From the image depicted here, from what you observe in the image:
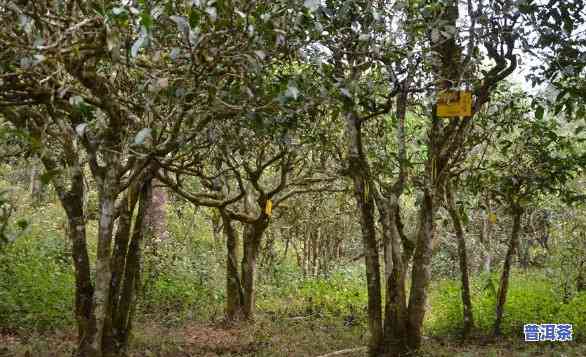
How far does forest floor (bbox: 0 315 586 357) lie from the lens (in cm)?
734

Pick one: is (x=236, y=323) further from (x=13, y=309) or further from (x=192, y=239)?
(x=192, y=239)

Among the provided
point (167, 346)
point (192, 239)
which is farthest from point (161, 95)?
point (192, 239)

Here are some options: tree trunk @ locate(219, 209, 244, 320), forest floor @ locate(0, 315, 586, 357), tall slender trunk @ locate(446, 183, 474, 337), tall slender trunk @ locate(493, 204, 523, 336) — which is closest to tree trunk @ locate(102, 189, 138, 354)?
forest floor @ locate(0, 315, 586, 357)

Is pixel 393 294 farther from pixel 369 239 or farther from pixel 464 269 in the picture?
pixel 464 269

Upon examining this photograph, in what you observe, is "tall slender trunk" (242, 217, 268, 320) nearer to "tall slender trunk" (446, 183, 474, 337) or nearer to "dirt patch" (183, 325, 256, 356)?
"dirt patch" (183, 325, 256, 356)

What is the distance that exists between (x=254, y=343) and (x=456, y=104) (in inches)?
191

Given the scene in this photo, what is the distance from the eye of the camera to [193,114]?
5.07m

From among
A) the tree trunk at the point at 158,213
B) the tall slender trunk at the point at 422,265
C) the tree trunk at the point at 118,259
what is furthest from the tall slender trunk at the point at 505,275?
the tree trunk at the point at 158,213

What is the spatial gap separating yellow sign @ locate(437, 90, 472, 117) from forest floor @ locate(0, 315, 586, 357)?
2.89 meters

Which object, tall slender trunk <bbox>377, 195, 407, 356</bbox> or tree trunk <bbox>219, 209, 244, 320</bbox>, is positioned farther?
tree trunk <bbox>219, 209, 244, 320</bbox>

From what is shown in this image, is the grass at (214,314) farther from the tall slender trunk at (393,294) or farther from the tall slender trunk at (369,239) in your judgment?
the tall slender trunk at (369,239)

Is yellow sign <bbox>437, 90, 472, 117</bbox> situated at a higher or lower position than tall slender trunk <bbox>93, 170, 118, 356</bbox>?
higher

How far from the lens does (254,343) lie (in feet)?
28.2

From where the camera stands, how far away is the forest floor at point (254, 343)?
7.34 meters
